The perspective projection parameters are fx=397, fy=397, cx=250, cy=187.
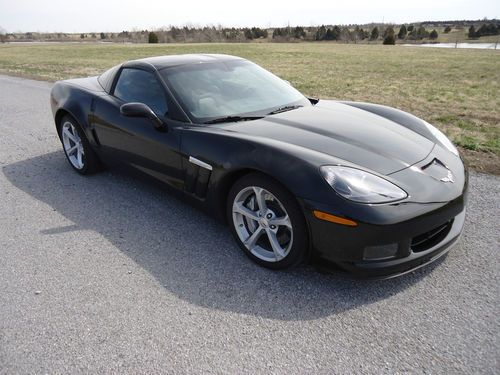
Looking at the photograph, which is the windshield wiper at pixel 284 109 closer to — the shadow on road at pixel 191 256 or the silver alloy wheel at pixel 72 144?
the shadow on road at pixel 191 256

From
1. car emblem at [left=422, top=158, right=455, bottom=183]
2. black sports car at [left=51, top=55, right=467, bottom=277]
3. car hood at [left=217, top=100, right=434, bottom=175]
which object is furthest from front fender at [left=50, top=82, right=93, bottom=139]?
car emblem at [left=422, top=158, right=455, bottom=183]

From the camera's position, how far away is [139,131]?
11.2ft

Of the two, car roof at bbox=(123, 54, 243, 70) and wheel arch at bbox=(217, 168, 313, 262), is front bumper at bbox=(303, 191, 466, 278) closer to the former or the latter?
wheel arch at bbox=(217, 168, 313, 262)

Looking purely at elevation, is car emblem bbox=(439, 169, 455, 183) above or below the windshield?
below

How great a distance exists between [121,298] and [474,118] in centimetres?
652

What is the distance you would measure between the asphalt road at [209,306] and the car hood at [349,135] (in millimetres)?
750

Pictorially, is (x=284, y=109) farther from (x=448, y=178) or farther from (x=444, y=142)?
(x=448, y=178)

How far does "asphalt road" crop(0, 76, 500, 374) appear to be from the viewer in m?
1.98

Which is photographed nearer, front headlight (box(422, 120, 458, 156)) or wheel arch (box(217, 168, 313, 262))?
wheel arch (box(217, 168, 313, 262))

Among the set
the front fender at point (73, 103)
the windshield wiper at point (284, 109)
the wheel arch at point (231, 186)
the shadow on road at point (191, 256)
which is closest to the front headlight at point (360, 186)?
the wheel arch at point (231, 186)

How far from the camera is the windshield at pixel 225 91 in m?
3.22

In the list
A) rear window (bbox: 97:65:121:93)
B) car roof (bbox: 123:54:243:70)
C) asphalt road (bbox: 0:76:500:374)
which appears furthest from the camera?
rear window (bbox: 97:65:121:93)

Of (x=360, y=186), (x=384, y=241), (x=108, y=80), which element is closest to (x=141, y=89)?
(x=108, y=80)

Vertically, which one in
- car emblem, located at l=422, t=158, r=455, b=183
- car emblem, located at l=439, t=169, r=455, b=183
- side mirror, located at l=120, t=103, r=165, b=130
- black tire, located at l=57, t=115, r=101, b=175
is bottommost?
black tire, located at l=57, t=115, r=101, b=175
